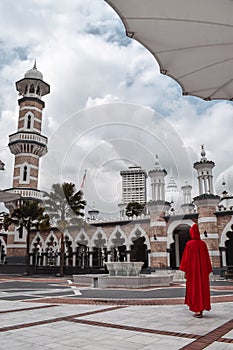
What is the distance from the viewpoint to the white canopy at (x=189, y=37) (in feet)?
15.1

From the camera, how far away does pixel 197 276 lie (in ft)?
A: 19.8

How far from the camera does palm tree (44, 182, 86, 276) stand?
989 inches

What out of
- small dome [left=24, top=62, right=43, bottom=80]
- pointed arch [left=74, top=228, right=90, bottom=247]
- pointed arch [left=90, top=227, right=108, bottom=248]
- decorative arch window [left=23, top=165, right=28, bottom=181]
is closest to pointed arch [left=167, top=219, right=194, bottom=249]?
pointed arch [left=90, top=227, right=108, bottom=248]

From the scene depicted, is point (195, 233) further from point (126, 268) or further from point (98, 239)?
point (98, 239)

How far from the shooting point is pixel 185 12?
15.6ft

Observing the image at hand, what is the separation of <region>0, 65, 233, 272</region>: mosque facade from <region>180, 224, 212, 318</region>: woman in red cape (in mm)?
15751

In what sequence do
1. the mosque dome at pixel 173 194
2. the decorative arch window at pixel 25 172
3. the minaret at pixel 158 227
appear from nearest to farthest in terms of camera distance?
the minaret at pixel 158 227 → the decorative arch window at pixel 25 172 → the mosque dome at pixel 173 194

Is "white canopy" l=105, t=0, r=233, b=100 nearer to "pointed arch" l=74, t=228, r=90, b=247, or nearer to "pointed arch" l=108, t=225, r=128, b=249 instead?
"pointed arch" l=108, t=225, r=128, b=249

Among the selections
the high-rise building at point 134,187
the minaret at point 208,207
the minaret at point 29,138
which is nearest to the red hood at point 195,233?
the minaret at point 208,207

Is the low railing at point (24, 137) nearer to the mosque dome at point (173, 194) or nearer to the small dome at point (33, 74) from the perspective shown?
the small dome at point (33, 74)

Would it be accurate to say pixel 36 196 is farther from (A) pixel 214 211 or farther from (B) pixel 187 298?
(B) pixel 187 298

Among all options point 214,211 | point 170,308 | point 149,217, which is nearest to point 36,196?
point 149,217

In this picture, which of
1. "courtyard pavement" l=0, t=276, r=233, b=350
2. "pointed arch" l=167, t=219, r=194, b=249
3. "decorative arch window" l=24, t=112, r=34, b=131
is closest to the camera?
"courtyard pavement" l=0, t=276, r=233, b=350

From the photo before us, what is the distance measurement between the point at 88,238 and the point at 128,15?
25.5 meters
